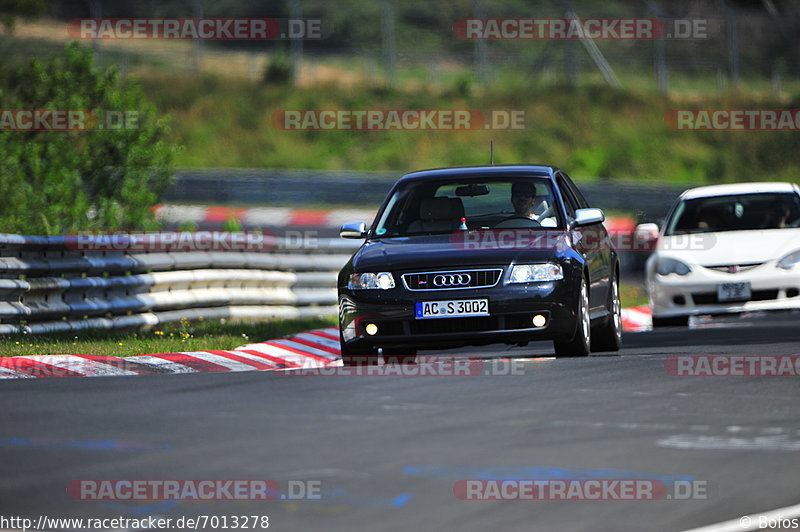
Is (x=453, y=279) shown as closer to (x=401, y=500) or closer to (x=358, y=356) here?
(x=358, y=356)

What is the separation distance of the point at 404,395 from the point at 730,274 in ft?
22.8

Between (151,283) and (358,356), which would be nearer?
(358,356)

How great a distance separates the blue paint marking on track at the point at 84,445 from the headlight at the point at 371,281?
164 inches

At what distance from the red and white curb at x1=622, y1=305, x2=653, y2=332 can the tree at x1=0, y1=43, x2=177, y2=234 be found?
680 centimetres

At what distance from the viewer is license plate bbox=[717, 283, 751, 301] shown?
15.7 m

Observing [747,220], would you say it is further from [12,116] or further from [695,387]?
[12,116]

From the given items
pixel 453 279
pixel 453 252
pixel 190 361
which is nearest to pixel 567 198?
pixel 453 252

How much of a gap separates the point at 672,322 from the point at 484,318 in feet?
18.6

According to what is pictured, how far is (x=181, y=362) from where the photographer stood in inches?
490

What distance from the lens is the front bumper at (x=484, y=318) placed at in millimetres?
11547

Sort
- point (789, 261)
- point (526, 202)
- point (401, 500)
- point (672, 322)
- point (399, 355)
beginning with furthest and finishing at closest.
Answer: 1. point (672, 322)
2. point (789, 261)
3. point (399, 355)
4. point (526, 202)
5. point (401, 500)

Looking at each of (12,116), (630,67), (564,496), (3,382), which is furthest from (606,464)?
(630,67)

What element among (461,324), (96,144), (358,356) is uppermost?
(96,144)

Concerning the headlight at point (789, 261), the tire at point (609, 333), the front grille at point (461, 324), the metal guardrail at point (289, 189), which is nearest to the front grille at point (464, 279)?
the front grille at point (461, 324)
